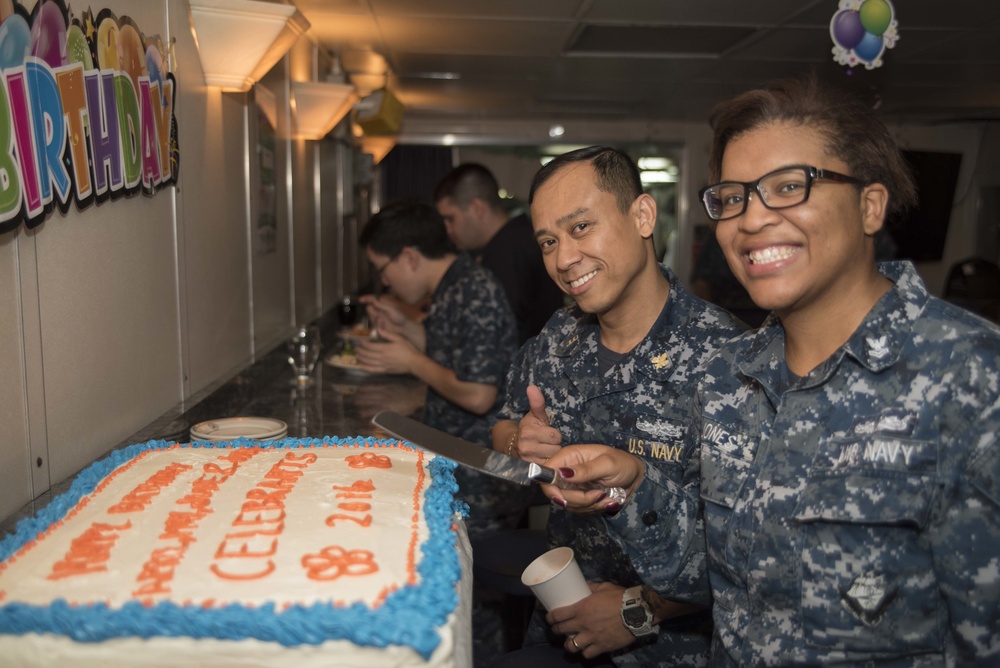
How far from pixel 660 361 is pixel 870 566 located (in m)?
0.71

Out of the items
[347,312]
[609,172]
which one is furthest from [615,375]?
[347,312]

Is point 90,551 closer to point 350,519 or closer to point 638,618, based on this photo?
point 350,519

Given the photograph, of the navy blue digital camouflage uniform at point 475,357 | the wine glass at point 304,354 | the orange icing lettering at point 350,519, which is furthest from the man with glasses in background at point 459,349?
the orange icing lettering at point 350,519

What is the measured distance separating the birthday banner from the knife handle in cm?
95

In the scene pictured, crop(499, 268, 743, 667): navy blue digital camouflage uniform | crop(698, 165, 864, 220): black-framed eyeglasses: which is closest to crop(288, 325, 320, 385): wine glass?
crop(499, 268, 743, 667): navy blue digital camouflage uniform

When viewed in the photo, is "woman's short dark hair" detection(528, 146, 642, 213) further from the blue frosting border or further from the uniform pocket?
the blue frosting border

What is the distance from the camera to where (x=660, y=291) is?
6.18 feet

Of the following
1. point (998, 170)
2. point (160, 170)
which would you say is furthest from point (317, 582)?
point (998, 170)

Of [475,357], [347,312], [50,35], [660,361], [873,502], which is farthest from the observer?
[347,312]

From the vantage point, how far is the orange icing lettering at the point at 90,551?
1.05 metres

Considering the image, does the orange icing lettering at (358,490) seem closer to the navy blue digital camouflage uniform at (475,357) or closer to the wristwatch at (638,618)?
the wristwatch at (638,618)

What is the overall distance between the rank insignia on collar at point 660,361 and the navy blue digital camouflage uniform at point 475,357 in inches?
37.9

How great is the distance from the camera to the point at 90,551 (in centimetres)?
110

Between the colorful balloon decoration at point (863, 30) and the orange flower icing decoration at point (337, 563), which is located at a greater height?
the colorful balloon decoration at point (863, 30)
